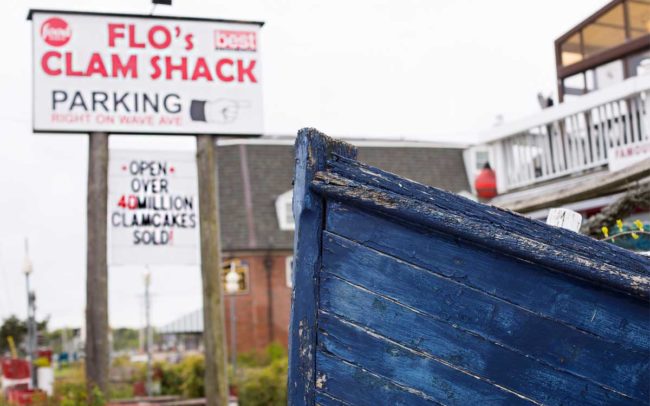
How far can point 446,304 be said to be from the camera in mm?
3379

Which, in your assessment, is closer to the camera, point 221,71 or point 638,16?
point 221,71

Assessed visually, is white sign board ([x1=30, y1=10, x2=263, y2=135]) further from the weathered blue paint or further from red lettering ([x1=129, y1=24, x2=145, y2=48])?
the weathered blue paint

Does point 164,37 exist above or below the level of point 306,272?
above

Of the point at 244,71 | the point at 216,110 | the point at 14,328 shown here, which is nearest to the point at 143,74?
the point at 216,110

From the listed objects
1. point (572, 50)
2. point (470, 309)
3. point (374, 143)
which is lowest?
point (470, 309)

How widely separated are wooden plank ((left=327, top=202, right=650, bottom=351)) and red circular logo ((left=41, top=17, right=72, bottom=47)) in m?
8.40

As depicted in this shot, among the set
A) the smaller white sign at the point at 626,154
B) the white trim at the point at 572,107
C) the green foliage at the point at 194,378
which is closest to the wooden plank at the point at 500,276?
the smaller white sign at the point at 626,154

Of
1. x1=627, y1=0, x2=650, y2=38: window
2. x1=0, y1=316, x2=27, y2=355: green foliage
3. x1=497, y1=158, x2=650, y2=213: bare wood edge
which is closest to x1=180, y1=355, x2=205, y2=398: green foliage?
x1=627, y1=0, x2=650, y2=38: window

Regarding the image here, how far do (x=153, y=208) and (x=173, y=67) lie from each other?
1661 millimetres

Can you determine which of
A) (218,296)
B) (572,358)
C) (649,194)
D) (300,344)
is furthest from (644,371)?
(218,296)

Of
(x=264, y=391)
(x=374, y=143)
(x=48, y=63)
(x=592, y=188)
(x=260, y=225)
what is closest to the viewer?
(x=592, y=188)

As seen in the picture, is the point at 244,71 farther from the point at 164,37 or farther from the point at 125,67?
the point at 125,67

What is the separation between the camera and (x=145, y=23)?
1117 centimetres

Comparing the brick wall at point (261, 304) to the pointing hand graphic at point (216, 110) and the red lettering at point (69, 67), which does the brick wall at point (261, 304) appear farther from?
the red lettering at point (69, 67)
